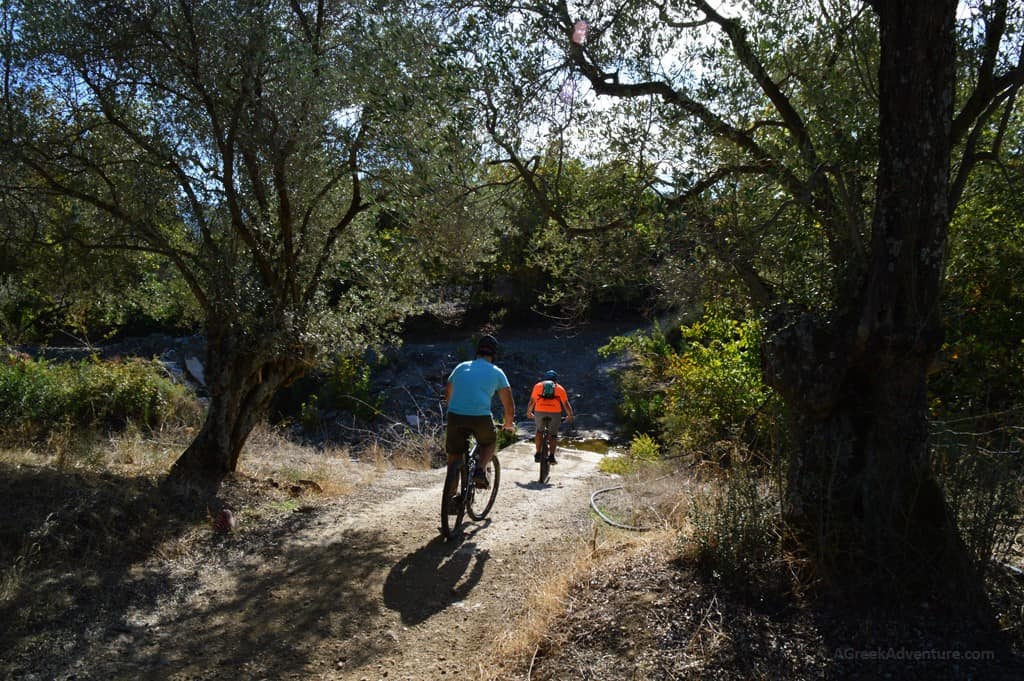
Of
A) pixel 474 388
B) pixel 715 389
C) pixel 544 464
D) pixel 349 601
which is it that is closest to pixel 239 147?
pixel 474 388

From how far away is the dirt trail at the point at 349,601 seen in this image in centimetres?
444

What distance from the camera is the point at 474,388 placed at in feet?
22.7

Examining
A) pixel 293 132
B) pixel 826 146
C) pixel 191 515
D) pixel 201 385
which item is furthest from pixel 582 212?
pixel 201 385

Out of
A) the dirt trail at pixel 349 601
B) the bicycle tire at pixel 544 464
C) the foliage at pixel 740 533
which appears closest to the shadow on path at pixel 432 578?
the dirt trail at pixel 349 601

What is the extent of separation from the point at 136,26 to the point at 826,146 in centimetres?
666

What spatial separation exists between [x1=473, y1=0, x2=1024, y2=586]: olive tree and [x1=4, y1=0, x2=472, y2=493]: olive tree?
228 cm

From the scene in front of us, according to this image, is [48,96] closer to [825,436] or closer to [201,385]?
[825,436]

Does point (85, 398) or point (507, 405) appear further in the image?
point (85, 398)

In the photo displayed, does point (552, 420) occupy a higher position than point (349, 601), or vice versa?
point (552, 420)

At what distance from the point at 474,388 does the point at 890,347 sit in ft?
12.6

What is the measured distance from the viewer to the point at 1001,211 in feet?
19.2

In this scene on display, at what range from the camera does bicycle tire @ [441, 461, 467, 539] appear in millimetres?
6652

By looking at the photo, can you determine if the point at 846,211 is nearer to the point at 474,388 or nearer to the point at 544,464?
the point at 474,388

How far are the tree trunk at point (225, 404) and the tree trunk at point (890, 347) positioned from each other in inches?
233
